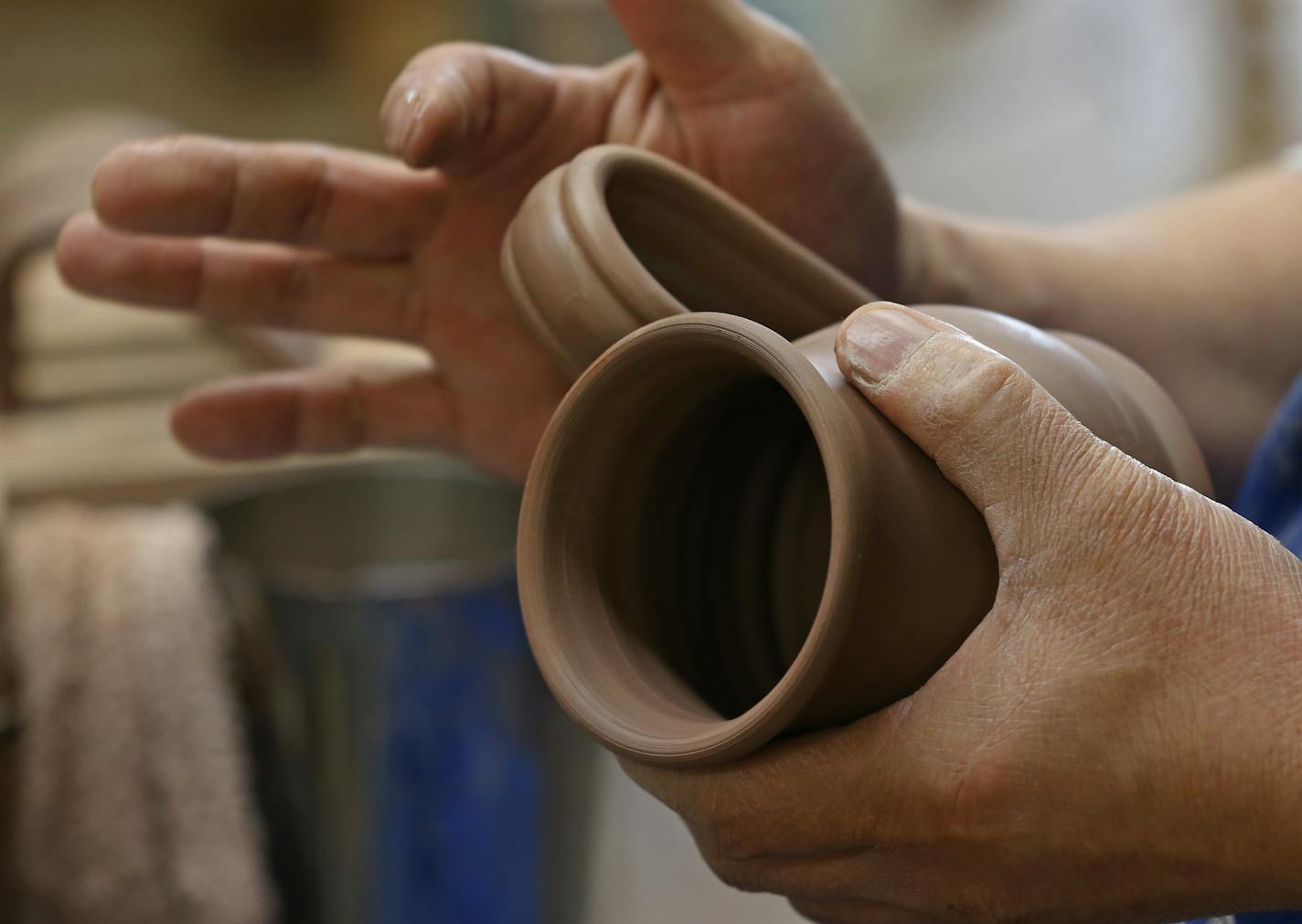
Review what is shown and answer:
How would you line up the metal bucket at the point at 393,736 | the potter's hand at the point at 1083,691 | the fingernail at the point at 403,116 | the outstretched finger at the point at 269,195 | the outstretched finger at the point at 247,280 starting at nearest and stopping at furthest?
the potter's hand at the point at 1083,691, the fingernail at the point at 403,116, the outstretched finger at the point at 269,195, the outstretched finger at the point at 247,280, the metal bucket at the point at 393,736

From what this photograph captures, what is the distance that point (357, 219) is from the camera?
0.94m

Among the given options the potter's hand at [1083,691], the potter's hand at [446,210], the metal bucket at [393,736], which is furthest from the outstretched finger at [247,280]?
the potter's hand at [1083,691]

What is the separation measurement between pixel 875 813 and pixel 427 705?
684 millimetres

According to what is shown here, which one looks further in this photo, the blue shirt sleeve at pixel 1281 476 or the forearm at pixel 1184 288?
the forearm at pixel 1184 288

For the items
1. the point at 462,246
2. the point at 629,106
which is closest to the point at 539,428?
the point at 462,246

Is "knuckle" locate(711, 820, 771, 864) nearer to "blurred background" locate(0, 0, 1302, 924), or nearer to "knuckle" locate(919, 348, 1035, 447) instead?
"knuckle" locate(919, 348, 1035, 447)

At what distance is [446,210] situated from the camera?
0.96m

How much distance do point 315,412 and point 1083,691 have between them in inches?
28.4

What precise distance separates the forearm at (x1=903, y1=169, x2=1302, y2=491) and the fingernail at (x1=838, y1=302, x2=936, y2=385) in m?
0.41

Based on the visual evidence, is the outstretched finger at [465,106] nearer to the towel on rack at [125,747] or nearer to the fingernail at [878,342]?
the fingernail at [878,342]

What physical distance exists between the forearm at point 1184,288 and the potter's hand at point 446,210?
0.14 metres

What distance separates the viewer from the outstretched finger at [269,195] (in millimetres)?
878

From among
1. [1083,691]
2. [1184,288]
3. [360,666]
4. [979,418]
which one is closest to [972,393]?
[979,418]

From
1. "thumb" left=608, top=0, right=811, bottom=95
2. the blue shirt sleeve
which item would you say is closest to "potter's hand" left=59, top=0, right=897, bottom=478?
"thumb" left=608, top=0, right=811, bottom=95
